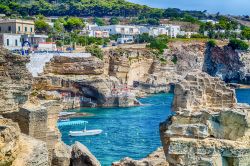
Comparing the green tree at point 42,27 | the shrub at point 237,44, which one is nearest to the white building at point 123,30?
the green tree at point 42,27

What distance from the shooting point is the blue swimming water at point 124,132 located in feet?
126

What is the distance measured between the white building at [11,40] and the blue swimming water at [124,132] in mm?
16388

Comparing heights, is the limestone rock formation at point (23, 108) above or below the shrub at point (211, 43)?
above

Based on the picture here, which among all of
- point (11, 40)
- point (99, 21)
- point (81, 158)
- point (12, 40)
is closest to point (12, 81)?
point (81, 158)

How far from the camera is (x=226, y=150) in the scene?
940cm

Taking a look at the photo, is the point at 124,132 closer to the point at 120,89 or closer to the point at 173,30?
the point at 120,89

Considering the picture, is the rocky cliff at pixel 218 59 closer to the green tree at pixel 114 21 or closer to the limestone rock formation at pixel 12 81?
the green tree at pixel 114 21

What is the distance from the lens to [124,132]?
48.8 metres

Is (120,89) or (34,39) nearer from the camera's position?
(120,89)

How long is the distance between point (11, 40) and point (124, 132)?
3449 cm

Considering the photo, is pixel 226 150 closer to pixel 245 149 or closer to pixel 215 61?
pixel 245 149

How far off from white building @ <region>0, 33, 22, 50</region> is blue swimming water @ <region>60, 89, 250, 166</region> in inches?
645

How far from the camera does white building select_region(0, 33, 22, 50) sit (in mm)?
74812

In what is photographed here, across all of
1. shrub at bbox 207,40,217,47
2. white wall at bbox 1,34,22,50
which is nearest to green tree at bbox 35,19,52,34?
white wall at bbox 1,34,22,50
